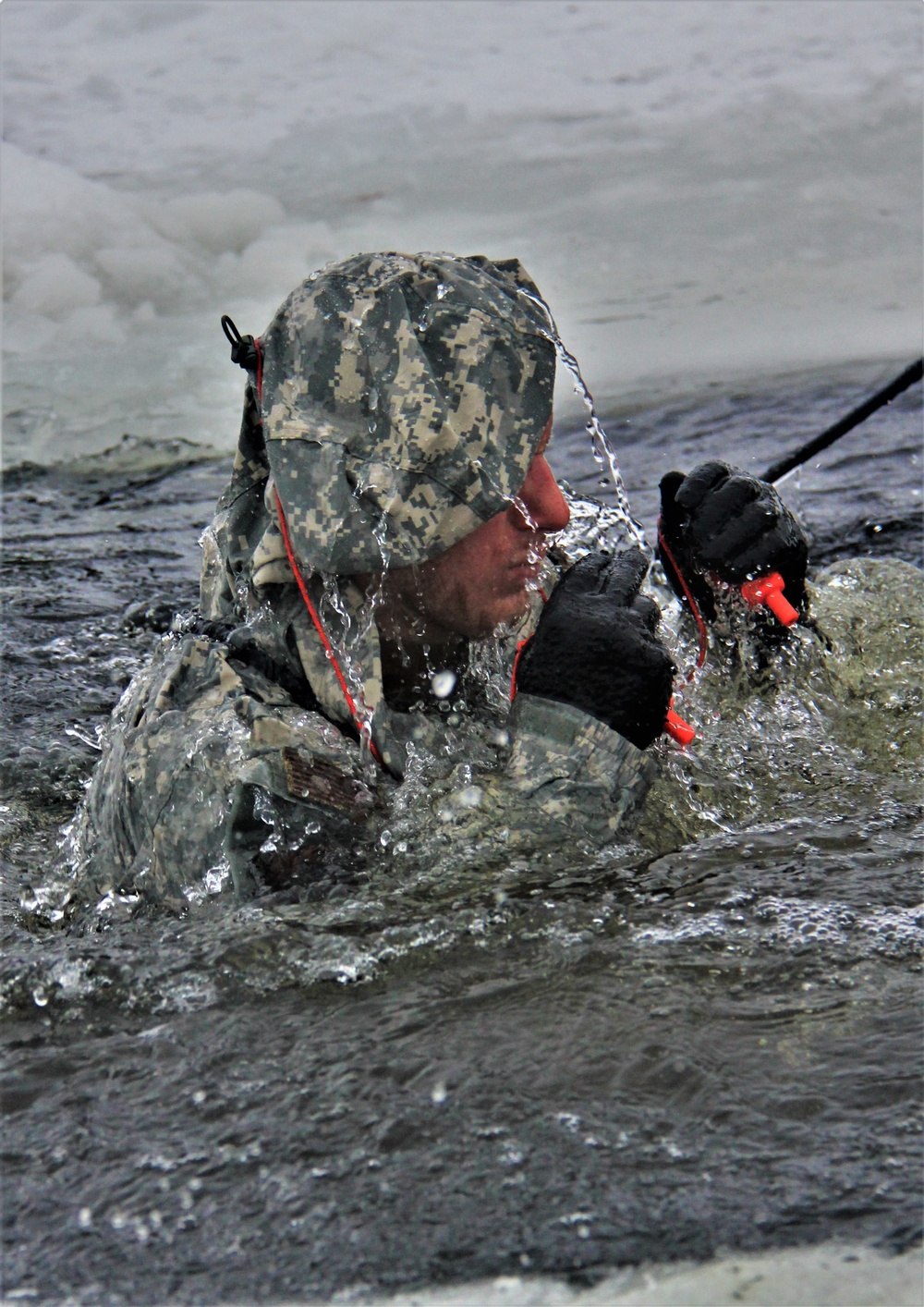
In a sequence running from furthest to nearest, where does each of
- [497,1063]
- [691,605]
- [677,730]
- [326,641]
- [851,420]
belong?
[851,420] < [691,605] < [677,730] < [326,641] < [497,1063]

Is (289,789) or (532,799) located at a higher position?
(289,789)

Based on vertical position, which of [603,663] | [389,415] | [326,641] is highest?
[389,415]

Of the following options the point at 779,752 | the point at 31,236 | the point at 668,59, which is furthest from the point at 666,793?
the point at 668,59

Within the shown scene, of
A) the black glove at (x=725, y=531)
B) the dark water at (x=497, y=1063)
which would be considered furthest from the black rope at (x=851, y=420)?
the dark water at (x=497, y=1063)

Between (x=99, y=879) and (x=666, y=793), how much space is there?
1.11 m

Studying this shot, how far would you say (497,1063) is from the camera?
191 cm

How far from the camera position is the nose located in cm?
250

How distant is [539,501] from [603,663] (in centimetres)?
33

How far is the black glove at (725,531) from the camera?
10.0 feet

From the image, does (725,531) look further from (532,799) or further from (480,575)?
(532,799)

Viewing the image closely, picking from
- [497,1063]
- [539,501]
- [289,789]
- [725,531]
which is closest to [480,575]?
[539,501]

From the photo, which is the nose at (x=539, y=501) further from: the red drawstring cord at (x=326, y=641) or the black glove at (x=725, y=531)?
the black glove at (x=725, y=531)

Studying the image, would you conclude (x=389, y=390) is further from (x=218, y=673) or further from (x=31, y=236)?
(x=31, y=236)

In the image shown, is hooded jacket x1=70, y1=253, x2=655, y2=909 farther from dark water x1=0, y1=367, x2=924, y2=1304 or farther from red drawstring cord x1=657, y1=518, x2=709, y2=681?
red drawstring cord x1=657, y1=518, x2=709, y2=681
